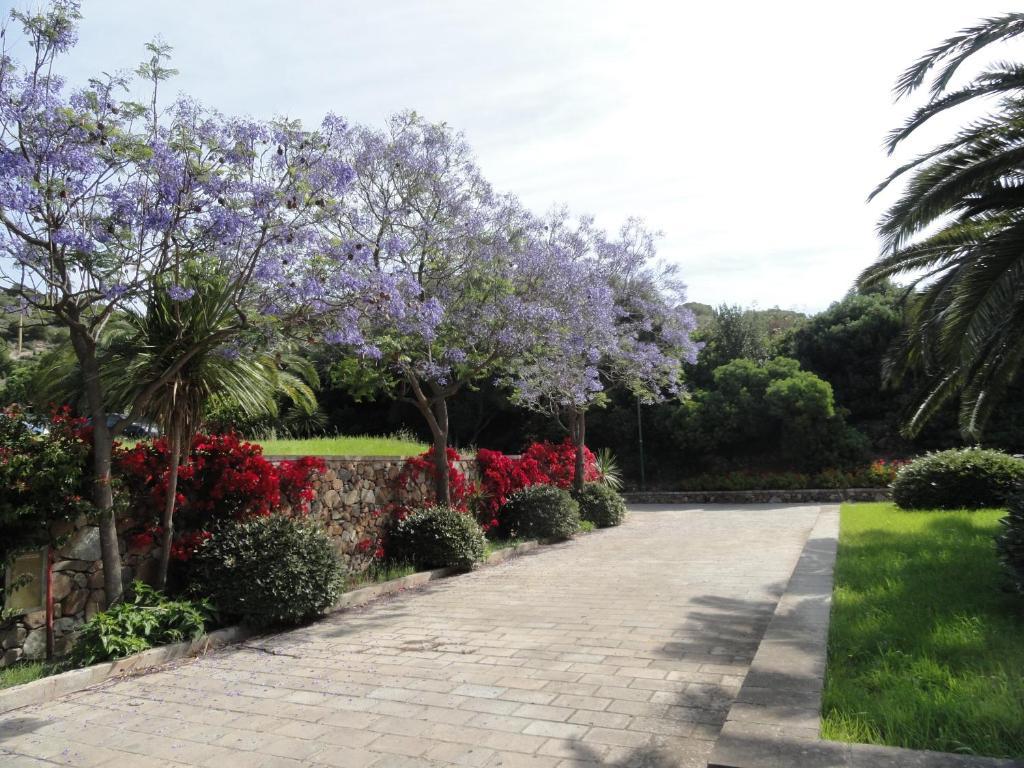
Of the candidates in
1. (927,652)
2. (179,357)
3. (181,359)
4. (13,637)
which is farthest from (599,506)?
(13,637)

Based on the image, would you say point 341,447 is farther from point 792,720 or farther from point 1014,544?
point 792,720

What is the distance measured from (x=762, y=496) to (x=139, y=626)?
1845 cm

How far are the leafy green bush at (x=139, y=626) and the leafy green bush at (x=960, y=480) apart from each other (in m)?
11.8

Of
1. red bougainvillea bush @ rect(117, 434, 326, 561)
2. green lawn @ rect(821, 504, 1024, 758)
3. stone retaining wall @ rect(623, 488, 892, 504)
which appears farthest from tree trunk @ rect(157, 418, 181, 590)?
stone retaining wall @ rect(623, 488, 892, 504)

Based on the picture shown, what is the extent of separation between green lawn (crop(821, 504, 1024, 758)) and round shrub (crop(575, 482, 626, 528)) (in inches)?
296

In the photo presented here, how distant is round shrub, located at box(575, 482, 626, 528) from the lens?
15.8 meters

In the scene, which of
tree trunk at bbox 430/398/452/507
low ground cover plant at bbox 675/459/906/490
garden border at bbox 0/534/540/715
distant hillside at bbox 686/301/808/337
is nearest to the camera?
garden border at bbox 0/534/540/715

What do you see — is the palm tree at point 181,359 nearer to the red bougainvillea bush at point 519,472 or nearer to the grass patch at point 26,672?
the grass patch at point 26,672

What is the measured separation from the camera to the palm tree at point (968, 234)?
20.9 ft

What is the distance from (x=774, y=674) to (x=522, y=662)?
1928 mm

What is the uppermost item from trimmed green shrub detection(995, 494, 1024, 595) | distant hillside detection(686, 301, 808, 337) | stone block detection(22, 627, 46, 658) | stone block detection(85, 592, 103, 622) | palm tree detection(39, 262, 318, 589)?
distant hillside detection(686, 301, 808, 337)

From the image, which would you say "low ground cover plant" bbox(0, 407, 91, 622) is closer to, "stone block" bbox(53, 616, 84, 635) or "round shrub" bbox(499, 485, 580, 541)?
"stone block" bbox(53, 616, 84, 635)

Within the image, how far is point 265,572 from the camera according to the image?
22.1 feet

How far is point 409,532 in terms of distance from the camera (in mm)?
9969
